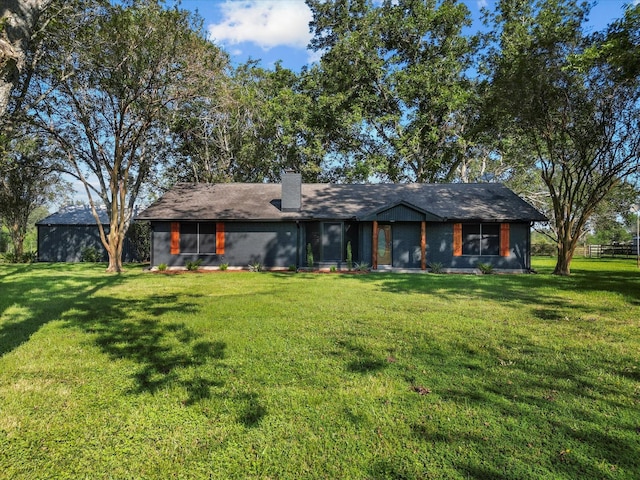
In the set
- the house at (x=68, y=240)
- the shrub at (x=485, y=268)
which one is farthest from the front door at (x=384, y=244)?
the house at (x=68, y=240)

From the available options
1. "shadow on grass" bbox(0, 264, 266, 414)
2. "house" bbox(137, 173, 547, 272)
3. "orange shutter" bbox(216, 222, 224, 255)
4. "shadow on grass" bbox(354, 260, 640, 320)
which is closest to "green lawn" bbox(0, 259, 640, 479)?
"shadow on grass" bbox(0, 264, 266, 414)

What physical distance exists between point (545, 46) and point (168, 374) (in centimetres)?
1611

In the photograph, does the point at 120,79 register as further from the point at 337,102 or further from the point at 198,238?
the point at 337,102

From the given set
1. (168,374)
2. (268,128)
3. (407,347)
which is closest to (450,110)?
(268,128)

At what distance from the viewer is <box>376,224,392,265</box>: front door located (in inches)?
626

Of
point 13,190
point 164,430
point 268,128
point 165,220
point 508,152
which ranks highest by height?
point 268,128

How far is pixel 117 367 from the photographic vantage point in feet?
13.2

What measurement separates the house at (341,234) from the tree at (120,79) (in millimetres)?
3094

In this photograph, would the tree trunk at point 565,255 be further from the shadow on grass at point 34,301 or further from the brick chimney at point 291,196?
the shadow on grass at point 34,301

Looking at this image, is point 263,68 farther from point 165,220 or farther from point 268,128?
point 165,220

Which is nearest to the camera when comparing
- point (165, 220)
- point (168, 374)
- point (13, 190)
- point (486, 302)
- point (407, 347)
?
point (168, 374)

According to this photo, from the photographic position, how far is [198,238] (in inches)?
642

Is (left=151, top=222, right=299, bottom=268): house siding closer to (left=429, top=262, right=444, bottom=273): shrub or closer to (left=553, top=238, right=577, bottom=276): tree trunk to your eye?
(left=429, top=262, right=444, bottom=273): shrub

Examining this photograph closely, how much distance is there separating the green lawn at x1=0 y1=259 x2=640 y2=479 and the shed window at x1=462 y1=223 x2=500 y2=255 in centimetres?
905
